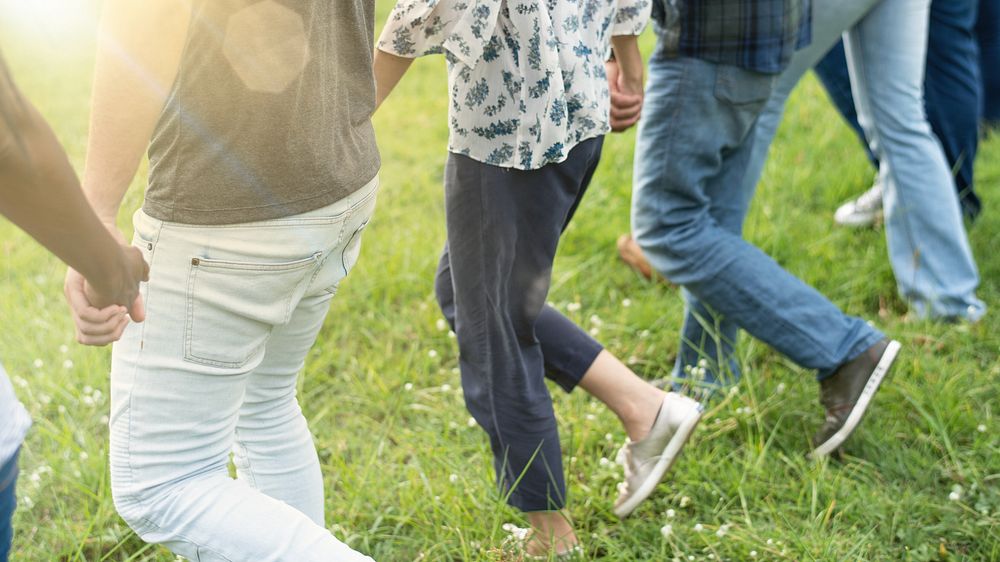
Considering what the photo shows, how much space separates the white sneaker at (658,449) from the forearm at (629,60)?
2.24ft

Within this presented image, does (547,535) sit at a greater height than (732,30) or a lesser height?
lesser

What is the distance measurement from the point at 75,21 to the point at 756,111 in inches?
265

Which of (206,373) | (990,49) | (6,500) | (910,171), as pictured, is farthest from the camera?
(990,49)

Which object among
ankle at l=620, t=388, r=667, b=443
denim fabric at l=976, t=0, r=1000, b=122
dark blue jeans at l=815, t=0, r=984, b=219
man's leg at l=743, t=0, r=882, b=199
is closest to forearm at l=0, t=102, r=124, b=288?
ankle at l=620, t=388, r=667, b=443

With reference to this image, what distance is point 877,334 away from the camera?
2457 mm

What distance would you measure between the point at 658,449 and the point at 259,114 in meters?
1.26

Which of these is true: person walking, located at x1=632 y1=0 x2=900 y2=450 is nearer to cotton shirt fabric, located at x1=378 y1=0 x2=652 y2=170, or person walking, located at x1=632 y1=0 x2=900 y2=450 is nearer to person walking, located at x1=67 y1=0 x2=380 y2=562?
cotton shirt fabric, located at x1=378 y1=0 x2=652 y2=170

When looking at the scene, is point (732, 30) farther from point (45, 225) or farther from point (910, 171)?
point (45, 225)

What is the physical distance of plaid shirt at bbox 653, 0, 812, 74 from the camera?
2.17 metres

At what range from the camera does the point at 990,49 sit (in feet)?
12.9

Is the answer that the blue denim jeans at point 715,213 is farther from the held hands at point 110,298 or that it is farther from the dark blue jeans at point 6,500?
the dark blue jeans at point 6,500

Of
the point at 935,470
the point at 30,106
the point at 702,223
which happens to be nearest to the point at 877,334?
the point at 935,470

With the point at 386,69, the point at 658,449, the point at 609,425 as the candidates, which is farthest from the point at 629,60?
the point at 609,425

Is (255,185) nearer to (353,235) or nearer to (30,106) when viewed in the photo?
(353,235)
